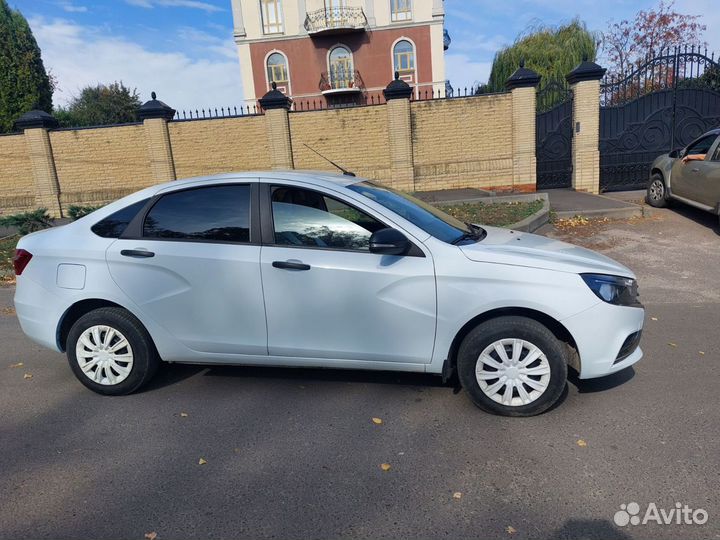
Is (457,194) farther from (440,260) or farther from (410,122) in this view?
(440,260)

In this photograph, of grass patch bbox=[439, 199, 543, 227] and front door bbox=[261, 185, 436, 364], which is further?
grass patch bbox=[439, 199, 543, 227]

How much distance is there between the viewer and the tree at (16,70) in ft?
82.5

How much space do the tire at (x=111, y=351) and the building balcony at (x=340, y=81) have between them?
114 ft

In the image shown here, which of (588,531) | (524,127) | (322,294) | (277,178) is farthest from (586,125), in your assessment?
(588,531)

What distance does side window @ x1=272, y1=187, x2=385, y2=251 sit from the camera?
12.1 ft

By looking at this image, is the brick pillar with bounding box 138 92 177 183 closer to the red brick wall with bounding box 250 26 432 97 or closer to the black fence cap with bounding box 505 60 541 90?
the black fence cap with bounding box 505 60 541 90

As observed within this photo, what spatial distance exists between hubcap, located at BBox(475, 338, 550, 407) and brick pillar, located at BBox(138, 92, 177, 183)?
14.9 m

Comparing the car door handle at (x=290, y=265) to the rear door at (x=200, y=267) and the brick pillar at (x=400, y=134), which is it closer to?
the rear door at (x=200, y=267)

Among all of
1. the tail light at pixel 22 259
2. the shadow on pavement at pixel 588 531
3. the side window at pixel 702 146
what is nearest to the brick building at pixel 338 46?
the side window at pixel 702 146

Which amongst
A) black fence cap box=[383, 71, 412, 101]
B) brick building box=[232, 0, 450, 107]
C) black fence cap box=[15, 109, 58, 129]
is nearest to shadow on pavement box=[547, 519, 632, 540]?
black fence cap box=[383, 71, 412, 101]

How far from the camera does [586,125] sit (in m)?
14.7

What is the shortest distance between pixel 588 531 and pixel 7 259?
34.8 feet

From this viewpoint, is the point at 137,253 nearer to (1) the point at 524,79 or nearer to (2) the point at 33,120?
(1) the point at 524,79

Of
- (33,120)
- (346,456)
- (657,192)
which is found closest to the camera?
(346,456)
